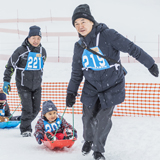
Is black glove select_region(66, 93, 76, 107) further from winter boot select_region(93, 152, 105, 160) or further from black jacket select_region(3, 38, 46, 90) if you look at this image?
black jacket select_region(3, 38, 46, 90)

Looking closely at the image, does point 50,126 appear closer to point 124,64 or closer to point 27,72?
point 27,72

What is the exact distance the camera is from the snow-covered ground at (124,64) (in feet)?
12.5

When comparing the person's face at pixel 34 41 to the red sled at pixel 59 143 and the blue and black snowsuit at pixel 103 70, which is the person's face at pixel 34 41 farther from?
the red sled at pixel 59 143

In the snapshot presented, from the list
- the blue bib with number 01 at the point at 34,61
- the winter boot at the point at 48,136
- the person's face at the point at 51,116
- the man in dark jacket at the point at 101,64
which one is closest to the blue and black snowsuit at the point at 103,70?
the man in dark jacket at the point at 101,64

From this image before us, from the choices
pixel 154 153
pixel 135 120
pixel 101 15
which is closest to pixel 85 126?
pixel 154 153

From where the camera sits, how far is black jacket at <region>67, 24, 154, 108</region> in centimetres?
320

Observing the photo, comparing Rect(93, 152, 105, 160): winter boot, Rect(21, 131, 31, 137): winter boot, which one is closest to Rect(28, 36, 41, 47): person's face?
Rect(21, 131, 31, 137): winter boot

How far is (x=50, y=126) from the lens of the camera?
430 cm

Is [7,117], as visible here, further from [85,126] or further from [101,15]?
[101,15]

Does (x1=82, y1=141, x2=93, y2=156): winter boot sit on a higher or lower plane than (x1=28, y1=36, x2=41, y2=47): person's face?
lower

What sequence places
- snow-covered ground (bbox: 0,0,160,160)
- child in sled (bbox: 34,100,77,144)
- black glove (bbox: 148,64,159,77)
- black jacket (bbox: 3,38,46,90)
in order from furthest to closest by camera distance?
black jacket (bbox: 3,38,46,90)
child in sled (bbox: 34,100,77,144)
snow-covered ground (bbox: 0,0,160,160)
black glove (bbox: 148,64,159,77)

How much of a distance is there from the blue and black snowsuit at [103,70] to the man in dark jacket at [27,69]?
5.68ft

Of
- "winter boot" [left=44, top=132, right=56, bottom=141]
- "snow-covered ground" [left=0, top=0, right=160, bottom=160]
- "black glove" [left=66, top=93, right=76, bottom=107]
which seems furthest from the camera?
"winter boot" [left=44, top=132, right=56, bottom=141]

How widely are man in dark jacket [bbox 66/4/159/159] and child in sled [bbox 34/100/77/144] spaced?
2.69 ft
